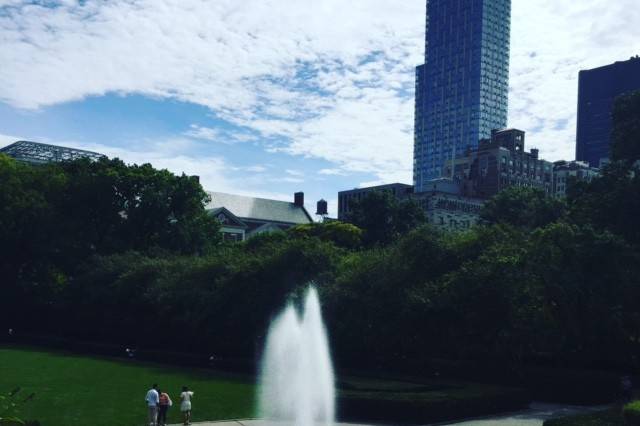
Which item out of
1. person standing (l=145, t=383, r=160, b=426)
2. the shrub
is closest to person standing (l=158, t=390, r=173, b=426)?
person standing (l=145, t=383, r=160, b=426)

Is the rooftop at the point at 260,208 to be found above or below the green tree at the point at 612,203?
above

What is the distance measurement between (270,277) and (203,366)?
638 centimetres

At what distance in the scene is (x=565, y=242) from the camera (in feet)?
97.6

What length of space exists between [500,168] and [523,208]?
60.5 meters

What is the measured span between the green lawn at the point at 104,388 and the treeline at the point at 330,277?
5.51 meters

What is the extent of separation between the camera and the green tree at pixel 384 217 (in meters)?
79.5

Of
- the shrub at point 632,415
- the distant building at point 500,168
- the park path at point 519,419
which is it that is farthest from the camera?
the distant building at point 500,168

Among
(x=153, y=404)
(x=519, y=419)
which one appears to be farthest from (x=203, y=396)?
(x=519, y=419)

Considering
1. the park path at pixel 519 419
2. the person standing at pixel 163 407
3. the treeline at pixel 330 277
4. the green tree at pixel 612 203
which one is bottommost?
the park path at pixel 519 419

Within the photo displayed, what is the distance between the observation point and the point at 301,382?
23.4 metres

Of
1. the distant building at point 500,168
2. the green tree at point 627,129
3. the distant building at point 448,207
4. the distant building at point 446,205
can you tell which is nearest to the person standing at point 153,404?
the green tree at point 627,129

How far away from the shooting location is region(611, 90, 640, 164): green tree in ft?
118

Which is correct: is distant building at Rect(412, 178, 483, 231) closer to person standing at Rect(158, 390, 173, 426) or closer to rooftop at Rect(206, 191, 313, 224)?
rooftop at Rect(206, 191, 313, 224)

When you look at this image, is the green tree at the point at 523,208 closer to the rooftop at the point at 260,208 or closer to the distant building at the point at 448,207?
the distant building at the point at 448,207
